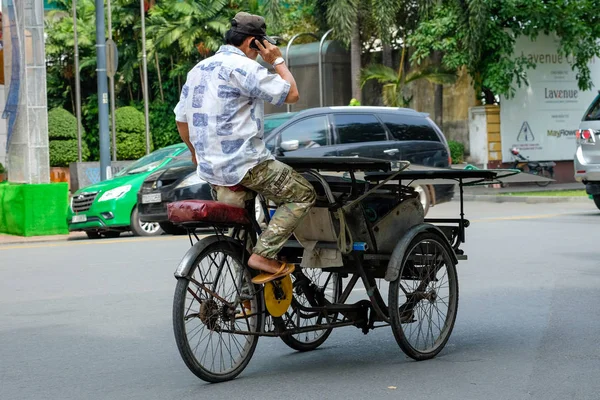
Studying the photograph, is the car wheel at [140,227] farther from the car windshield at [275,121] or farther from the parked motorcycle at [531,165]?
the parked motorcycle at [531,165]

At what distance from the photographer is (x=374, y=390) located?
5.63m

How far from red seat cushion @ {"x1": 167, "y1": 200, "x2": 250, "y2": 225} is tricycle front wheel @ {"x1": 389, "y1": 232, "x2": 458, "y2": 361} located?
1.13 meters

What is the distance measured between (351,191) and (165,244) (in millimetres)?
8222

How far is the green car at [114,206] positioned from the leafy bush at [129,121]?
20.0 metres

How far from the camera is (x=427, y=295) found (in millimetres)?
6605

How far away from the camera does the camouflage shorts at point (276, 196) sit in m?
5.83

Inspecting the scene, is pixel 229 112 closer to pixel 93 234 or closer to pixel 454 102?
pixel 93 234

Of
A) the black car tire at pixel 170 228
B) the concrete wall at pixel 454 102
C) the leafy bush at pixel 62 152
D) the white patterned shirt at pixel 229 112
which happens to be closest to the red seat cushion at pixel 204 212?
the white patterned shirt at pixel 229 112

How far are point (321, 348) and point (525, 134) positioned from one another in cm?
2259

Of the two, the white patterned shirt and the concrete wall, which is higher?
the concrete wall

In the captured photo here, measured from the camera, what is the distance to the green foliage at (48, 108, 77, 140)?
35.5 metres

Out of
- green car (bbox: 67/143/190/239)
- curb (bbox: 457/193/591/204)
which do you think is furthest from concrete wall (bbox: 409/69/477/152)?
green car (bbox: 67/143/190/239)

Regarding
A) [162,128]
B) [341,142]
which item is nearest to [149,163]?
[341,142]

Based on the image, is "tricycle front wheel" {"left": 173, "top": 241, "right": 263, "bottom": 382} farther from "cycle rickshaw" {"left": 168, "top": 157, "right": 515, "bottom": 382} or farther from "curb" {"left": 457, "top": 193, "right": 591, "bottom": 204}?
"curb" {"left": 457, "top": 193, "right": 591, "bottom": 204}
